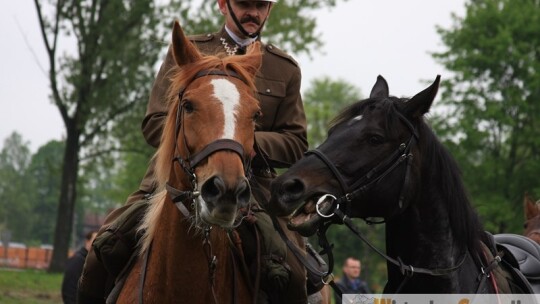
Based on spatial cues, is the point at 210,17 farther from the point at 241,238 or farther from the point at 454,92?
the point at 241,238

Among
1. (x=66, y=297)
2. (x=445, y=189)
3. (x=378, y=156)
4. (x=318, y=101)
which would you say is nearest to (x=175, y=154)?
(x=378, y=156)

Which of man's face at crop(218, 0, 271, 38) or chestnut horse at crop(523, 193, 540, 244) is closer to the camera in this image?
man's face at crop(218, 0, 271, 38)

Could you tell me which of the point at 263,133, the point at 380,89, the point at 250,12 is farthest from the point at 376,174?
the point at 250,12

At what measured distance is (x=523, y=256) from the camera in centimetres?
883

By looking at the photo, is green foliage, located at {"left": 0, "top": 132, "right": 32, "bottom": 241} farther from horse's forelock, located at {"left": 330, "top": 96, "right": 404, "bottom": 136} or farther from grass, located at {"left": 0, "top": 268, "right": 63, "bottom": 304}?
horse's forelock, located at {"left": 330, "top": 96, "right": 404, "bottom": 136}

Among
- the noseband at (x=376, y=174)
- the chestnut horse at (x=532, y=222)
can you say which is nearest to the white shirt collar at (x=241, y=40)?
the noseband at (x=376, y=174)

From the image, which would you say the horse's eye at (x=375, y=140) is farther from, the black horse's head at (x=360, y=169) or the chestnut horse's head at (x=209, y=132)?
the chestnut horse's head at (x=209, y=132)

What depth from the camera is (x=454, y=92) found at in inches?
1667

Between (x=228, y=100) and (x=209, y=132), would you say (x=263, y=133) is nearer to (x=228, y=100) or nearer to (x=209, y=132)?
(x=228, y=100)

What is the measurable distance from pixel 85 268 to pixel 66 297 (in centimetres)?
858

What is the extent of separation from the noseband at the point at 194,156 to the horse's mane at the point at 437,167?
954mm

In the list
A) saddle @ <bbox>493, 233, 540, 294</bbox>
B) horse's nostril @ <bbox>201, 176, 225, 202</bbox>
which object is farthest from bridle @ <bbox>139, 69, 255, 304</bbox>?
saddle @ <bbox>493, 233, 540, 294</bbox>

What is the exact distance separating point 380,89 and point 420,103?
19.1 inches

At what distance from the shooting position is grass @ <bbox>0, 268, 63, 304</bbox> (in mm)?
22891
